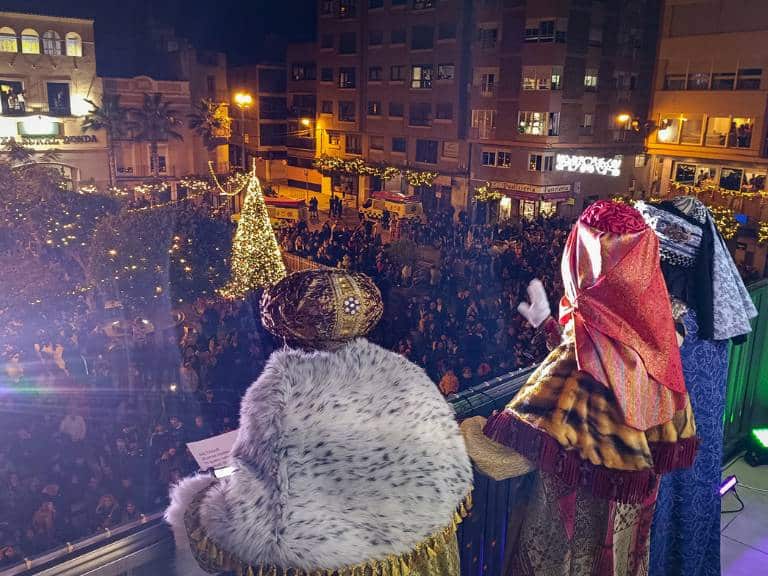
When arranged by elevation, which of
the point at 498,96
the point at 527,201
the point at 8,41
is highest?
the point at 8,41

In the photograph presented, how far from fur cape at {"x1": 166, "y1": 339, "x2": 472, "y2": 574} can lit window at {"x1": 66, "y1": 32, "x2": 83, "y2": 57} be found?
26.9 m

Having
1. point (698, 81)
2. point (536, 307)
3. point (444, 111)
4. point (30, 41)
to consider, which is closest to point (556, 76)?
point (444, 111)

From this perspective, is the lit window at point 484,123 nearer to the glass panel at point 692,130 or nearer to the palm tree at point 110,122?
the glass panel at point 692,130

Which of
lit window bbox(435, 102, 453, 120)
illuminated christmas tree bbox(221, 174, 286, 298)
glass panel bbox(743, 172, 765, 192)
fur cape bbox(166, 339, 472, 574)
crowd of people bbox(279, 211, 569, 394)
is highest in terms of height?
lit window bbox(435, 102, 453, 120)

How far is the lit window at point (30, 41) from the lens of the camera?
76.1 feet

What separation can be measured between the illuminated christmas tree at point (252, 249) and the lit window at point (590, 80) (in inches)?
678

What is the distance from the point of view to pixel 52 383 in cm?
805

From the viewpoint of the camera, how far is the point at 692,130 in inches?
1009

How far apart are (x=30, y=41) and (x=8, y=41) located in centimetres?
73

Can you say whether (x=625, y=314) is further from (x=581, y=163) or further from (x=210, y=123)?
(x=210, y=123)

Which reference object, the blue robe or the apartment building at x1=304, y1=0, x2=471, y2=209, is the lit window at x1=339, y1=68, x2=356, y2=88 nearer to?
the apartment building at x1=304, y1=0, x2=471, y2=209

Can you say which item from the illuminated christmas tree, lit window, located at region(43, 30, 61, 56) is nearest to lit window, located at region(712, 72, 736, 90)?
the illuminated christmas tree

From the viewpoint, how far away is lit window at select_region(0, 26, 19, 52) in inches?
896

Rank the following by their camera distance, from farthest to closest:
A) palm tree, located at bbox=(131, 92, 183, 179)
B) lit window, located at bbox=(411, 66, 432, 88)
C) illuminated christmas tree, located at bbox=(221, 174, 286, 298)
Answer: lit window, located at bbox=(411, 66, 432, 88)
palm tree, located at bbox=(131, 92, 183, 179)
illuminated christmas tree, located at bbox=(221, 174, 286, 298)
